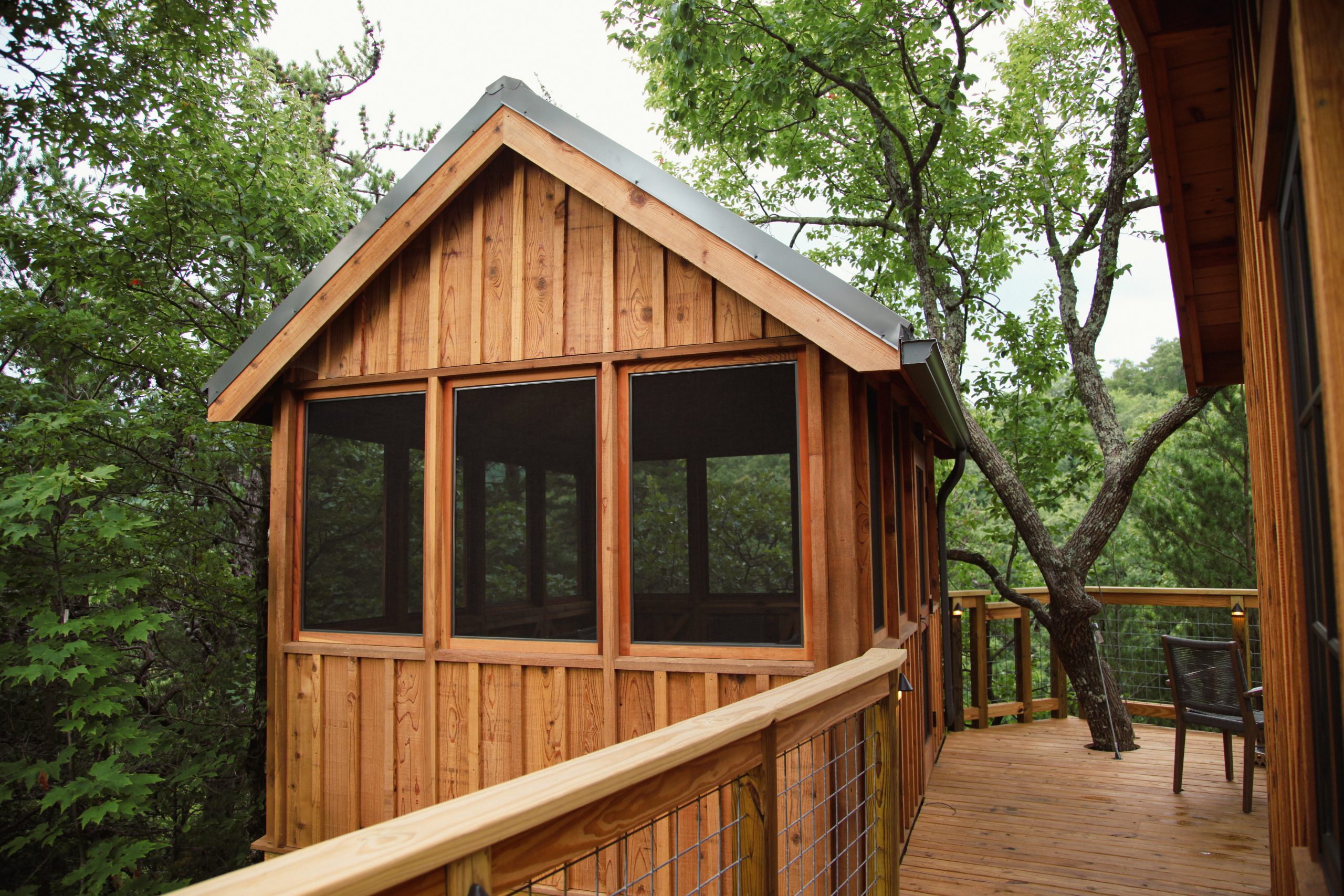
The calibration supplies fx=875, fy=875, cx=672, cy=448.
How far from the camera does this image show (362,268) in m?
4.45

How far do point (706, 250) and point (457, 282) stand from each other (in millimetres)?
1402

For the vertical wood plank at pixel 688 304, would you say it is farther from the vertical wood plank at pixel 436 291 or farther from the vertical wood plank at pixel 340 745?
the vertical wood plank at pixel 340 745

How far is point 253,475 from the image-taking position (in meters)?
9.23

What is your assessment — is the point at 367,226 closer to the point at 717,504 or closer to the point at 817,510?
the point at 717,504


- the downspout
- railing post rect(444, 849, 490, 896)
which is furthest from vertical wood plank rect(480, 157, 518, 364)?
the downspout

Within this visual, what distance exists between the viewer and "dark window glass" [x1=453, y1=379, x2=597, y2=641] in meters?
4.18

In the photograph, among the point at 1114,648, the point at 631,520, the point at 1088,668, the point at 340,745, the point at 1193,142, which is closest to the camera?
the point at 1193,142

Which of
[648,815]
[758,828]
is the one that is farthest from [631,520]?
[648,815]

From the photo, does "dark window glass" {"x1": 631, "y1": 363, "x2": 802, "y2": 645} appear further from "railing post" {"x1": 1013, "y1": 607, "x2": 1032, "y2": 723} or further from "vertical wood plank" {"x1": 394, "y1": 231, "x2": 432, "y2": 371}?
"railing post" {"x1": 1013, "y1": 607, "x2": 1032, "y2": 723}

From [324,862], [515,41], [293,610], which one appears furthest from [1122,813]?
[515,41]

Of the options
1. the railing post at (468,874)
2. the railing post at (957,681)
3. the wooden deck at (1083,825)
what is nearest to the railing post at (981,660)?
the railing post at (957,681)

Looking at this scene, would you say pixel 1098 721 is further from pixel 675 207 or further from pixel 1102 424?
pixel 675 207

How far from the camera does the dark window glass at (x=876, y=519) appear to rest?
4.08m

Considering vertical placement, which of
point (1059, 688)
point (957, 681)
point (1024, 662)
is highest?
point (1024, 662)
